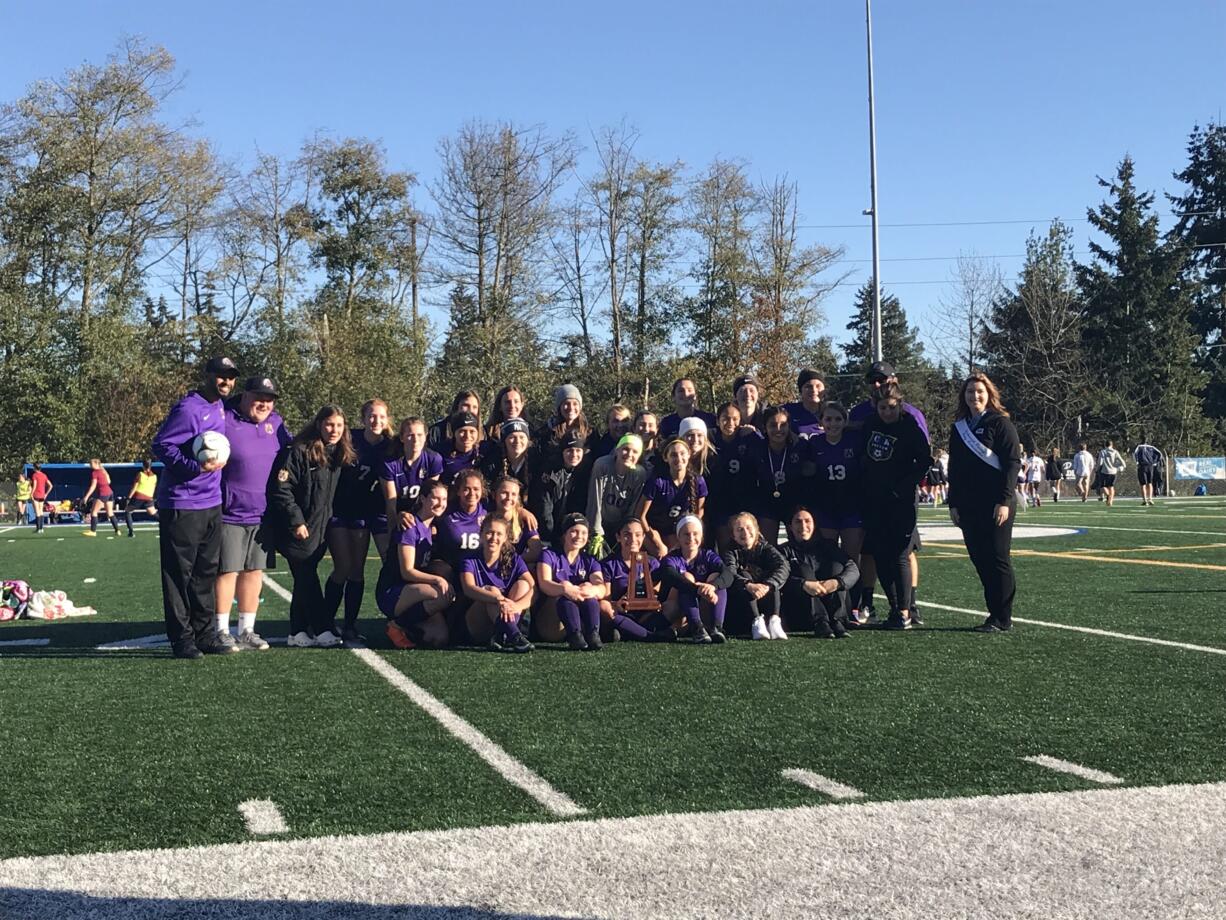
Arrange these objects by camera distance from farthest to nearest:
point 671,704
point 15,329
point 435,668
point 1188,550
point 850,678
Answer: point 15,329 → point 1188,550 → point 435,668 → point 850,678 → point 671,704

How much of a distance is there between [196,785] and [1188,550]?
46.3 feet

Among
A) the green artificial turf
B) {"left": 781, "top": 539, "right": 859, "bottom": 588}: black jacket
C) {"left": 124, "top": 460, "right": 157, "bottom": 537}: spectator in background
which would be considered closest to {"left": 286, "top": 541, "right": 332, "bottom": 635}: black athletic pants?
the green artificial turf

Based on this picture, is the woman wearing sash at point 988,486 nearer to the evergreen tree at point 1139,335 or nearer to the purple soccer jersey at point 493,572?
the purple soccer jersey at point 493,572

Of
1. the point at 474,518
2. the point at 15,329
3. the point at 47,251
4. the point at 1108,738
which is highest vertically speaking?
the point at 47,251

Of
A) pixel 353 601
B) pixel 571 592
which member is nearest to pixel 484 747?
pixel 571 592

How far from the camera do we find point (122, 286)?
43.2 metres

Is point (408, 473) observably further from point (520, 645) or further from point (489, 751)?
point (489, 751)

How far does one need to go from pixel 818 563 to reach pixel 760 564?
494 mm

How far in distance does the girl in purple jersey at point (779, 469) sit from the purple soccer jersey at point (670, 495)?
49 centimetres

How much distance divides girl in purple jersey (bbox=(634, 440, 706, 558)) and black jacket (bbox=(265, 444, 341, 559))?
7.13 ft

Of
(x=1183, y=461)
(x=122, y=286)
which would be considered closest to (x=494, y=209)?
(x=122, y=286)

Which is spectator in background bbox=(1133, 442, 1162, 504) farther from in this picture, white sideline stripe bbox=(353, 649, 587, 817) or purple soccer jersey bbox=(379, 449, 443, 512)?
white sideline stripe bbox=(353, 649, 587, 817)

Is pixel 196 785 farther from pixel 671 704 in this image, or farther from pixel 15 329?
pixel 15 329

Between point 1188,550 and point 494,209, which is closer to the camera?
point 1188,550
